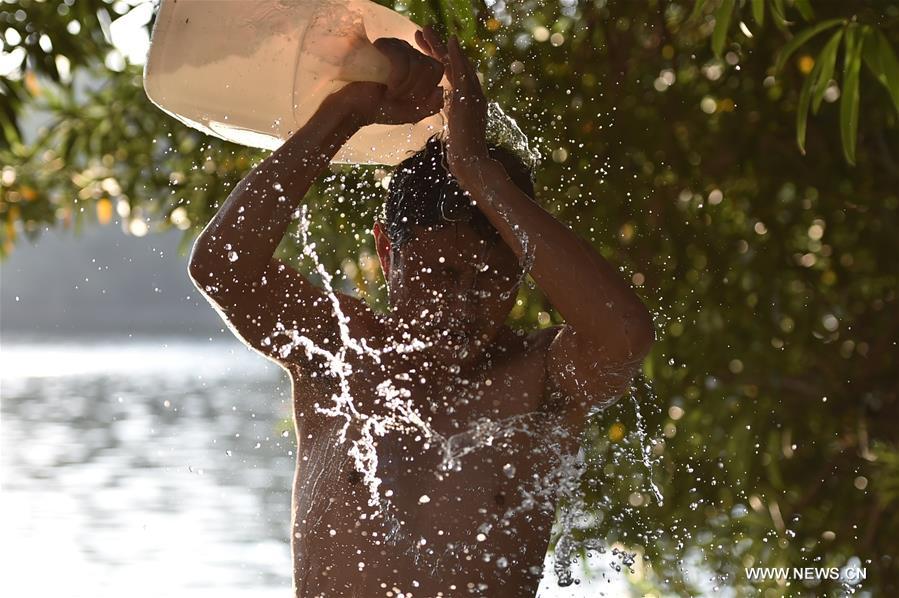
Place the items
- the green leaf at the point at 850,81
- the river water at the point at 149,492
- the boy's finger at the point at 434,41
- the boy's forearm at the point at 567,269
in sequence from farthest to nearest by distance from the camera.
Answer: the river water at the point at 149,492, the green leaf at the point at 850,81, the boy's finger at the point at 434,41, the boy's forearm at the point at 567,269

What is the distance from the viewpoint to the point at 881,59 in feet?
6.74

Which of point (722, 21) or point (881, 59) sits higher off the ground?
point (722, 21)

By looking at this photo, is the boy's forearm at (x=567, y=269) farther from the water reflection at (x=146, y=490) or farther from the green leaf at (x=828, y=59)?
the water reflection at (x=146, y=490)

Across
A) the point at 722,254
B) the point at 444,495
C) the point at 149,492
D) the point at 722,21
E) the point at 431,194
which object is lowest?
the point at 149,492

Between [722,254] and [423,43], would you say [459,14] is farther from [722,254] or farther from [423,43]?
[722,254]

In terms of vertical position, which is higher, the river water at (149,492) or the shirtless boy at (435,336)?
the shirtless boy at (435,336)

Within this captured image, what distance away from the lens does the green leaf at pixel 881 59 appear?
2035 mm

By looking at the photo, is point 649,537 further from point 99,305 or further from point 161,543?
point 99,305

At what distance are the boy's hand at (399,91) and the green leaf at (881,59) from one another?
2.65 feet

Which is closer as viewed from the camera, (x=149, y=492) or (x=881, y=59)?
(x=881, y=59)

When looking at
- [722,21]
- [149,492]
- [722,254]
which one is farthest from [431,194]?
[149,492]

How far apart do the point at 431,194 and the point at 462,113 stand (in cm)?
17

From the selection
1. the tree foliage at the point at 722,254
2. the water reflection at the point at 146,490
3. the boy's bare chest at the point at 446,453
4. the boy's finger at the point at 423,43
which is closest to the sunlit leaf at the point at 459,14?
the boy's finger at the point at 423,43

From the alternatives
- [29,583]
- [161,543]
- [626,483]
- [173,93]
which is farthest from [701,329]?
[161,543]
